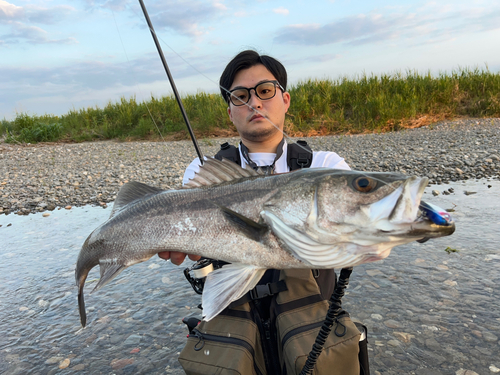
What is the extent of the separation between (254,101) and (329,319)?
6.51 feet

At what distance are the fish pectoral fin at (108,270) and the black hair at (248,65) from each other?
6.16ft

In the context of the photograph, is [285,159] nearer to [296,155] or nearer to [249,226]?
[296,155]

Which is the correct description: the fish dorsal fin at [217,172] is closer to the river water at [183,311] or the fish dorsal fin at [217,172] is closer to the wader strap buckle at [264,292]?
the wader strap buckle at [264,292]

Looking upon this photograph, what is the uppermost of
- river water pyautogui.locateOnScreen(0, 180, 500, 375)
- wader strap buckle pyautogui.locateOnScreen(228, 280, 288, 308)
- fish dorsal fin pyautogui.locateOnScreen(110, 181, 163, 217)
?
fish dorsal fin pyautogui.locateOnScreen(110, 181, 163, 217)

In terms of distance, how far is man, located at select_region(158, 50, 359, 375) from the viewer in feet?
8.09

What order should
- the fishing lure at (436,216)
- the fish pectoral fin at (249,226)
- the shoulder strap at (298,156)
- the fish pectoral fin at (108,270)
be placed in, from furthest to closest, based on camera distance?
1. the shoulder strap at (298,156)
2. the fish pectoral fin at (108,270)
3. the fish pectoral fin at (249,226)
4. the fishing lure at (436,216)

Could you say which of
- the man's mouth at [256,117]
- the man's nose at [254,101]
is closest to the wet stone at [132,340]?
the man's mouth at [256,117]

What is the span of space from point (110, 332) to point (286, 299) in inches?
81.8

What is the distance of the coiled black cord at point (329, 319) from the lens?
197 cm

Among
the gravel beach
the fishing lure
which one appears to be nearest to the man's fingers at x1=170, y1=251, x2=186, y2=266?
the fishing lure

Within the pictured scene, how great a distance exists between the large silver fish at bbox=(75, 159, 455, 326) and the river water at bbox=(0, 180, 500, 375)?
115cm

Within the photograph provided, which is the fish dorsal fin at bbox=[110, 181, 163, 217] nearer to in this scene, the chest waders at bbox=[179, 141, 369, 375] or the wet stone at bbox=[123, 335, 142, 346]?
the chest waders at bbox=[179, 141, 369, 375]

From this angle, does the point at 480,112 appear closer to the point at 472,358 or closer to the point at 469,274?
the point at 469,274

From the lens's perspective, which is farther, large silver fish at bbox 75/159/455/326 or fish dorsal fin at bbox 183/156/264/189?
fish dorsal fin at bbox 183/156/264/189
